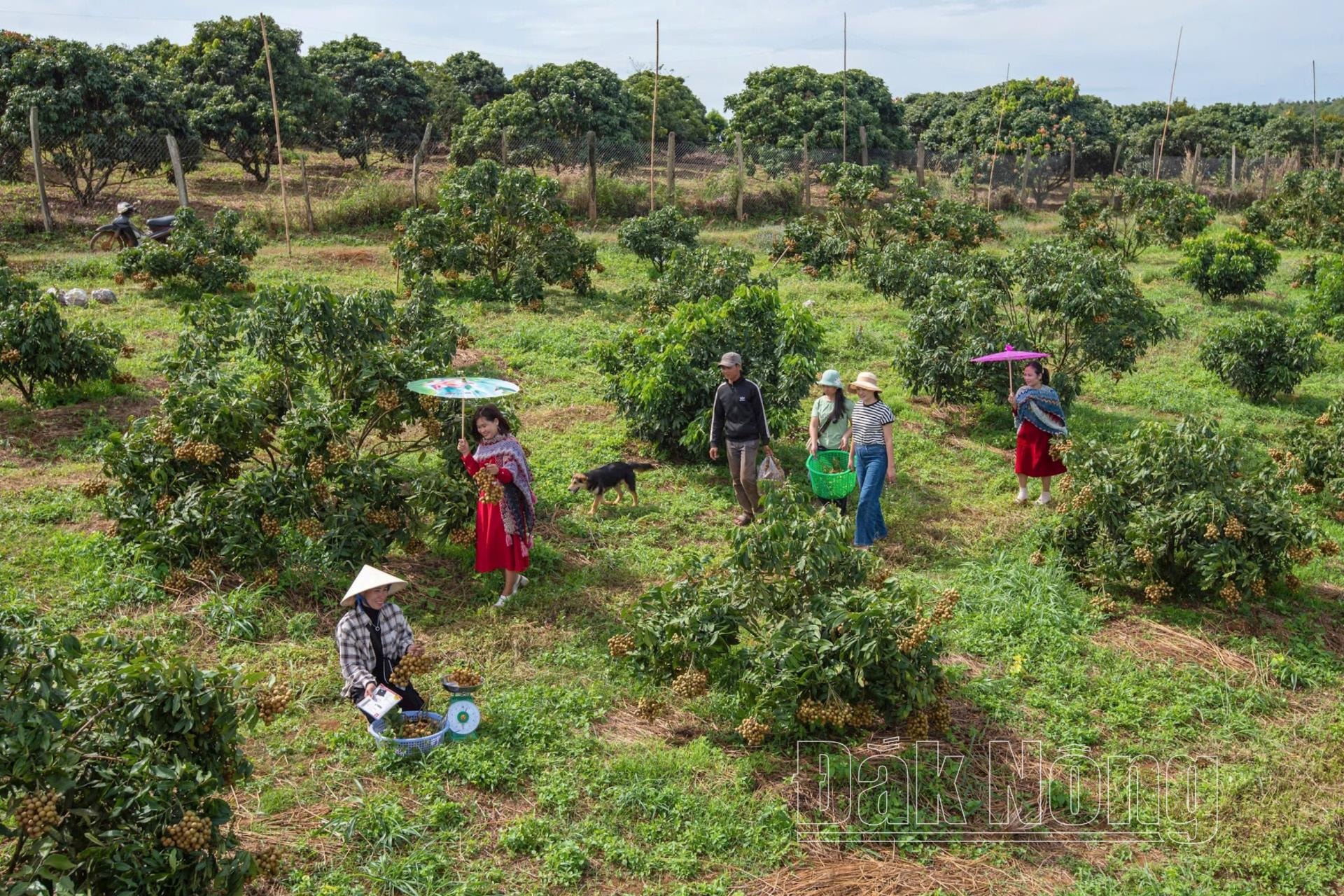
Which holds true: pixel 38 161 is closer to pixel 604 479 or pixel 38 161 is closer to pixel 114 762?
pixel 604 479

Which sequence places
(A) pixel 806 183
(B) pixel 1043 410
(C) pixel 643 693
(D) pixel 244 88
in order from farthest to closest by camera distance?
(A) pixel 806 183 → (D) pixel 244 88 → (B) pixel 1043 410 → (C) pixel 643 693

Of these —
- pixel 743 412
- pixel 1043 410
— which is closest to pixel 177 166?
pixel 743 412

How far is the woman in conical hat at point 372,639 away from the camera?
502 centimetres

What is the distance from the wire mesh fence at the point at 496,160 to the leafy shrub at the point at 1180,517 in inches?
533

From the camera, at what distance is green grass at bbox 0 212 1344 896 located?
4.58m

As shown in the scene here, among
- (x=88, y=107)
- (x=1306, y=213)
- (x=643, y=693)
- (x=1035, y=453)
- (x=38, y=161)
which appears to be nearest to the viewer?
(x=643, y=693)

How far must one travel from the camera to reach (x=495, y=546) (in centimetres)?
661

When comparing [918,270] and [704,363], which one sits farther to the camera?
[918,270]

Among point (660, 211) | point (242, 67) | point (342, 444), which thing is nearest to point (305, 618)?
point (342, 444)

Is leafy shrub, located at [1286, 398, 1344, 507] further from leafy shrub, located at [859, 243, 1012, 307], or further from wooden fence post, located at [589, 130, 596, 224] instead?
wooden fence post, located at [589, 130, 596, 224]

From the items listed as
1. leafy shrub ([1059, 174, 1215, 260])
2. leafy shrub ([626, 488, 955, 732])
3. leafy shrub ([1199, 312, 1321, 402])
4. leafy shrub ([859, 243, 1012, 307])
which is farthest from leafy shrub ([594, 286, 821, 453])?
leafy shrub ([1059, 174, 1215, 260])

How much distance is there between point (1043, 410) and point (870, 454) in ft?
5.92

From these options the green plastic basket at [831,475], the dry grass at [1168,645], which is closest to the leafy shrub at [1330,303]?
the dry grass at [1168,645]

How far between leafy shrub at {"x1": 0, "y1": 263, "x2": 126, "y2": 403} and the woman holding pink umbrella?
28.2 ft
